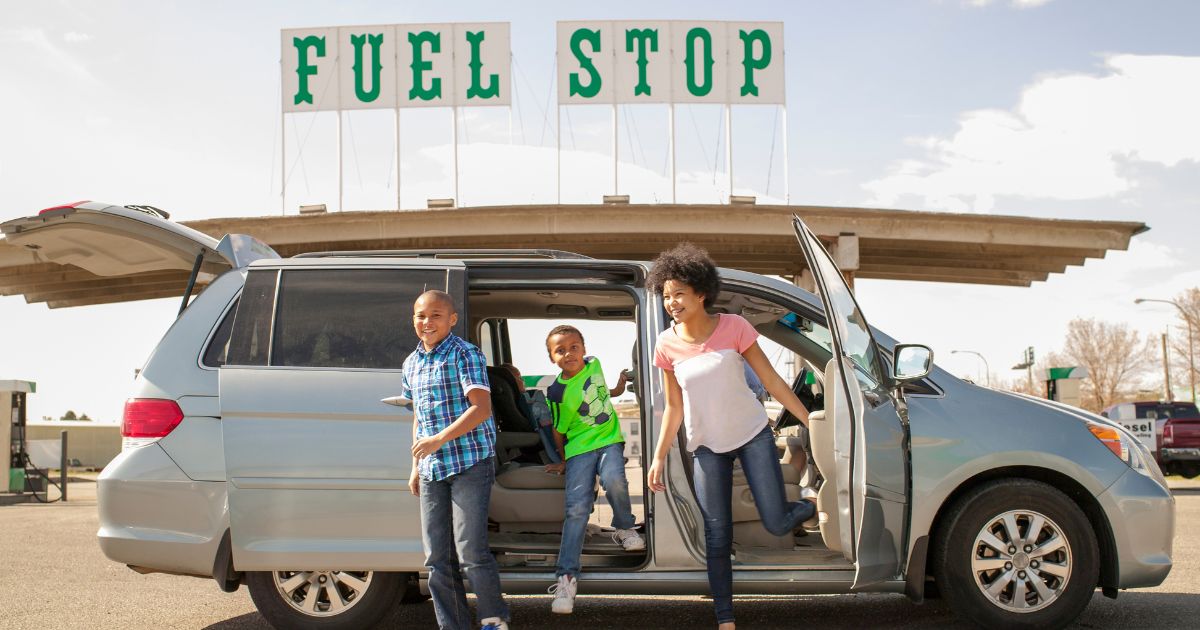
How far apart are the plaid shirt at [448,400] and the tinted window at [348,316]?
441mm

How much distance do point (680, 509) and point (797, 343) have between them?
1378 millimetres

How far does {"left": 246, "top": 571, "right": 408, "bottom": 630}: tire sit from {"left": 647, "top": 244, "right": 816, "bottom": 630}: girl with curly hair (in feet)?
4.83

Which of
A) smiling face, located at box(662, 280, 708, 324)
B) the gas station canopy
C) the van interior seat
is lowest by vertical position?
the van interior seat

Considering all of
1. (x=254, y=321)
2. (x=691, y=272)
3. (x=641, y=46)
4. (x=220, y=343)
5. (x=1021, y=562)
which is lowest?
(x=1021, y=562)

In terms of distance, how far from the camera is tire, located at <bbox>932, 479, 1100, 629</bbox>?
198 inches

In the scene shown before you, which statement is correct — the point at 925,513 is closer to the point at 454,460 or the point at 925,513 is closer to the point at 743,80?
the point at 454,460

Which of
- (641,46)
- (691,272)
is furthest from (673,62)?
(691,272)

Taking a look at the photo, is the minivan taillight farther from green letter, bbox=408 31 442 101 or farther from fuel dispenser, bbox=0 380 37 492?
green letter, bbox=408 31 442 101

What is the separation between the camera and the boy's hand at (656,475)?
191 inches

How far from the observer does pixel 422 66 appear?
27938mm

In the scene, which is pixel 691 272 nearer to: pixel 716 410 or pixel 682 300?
pixel 682 300

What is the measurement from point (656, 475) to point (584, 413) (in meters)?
1.07

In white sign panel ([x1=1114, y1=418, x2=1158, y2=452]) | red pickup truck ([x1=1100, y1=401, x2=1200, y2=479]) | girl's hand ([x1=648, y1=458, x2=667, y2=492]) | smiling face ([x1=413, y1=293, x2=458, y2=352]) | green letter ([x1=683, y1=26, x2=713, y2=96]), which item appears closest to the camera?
smiling face ([x1=413, y1=293, x2=458, y2=352])

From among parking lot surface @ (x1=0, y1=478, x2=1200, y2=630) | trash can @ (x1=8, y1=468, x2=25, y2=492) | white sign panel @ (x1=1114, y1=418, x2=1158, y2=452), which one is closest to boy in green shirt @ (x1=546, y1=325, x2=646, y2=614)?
parking lot surface @ (x1=0, y1=478, x2=1200, y2=630)
